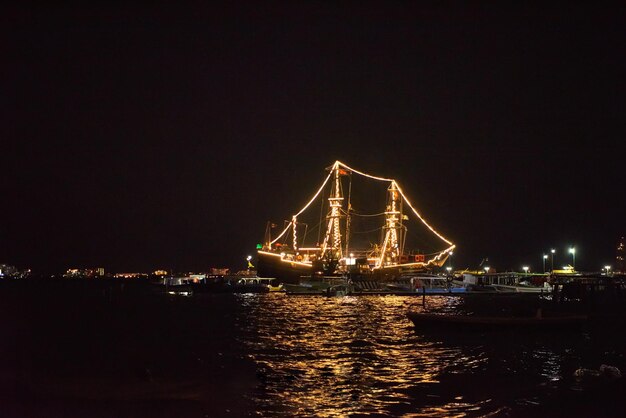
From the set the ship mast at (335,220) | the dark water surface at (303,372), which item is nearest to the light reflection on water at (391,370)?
the dark water surface at (303,372)

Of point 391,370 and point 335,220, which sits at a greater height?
point 335,220

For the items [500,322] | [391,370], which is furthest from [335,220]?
[391,370]

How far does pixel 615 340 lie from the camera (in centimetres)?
3422

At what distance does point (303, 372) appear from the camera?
23.6 metres

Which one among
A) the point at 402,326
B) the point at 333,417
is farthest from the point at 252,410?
the point at 402,326

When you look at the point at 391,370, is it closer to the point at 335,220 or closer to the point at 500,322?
the point at 500,322

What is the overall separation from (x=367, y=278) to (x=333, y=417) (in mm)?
120926

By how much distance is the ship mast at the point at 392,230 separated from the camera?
5546 inches

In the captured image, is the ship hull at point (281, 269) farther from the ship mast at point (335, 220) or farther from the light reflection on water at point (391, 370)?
the light reflection on water at point (391, 370)

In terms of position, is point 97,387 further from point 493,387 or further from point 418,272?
point 418,272

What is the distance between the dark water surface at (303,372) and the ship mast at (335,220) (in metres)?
99.0

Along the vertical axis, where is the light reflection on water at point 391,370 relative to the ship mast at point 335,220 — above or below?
below

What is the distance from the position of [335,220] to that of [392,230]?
13.0 m

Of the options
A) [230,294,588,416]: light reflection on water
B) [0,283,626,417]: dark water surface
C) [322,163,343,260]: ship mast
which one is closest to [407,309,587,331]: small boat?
[0,283,626,417]: dark water surface
